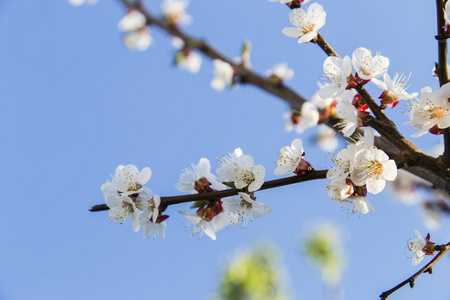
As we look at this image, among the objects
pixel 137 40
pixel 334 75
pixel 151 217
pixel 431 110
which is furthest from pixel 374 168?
pixel 137 40

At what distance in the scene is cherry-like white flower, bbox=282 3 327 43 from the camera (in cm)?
161

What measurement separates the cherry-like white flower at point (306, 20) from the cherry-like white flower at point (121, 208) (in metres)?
0.92

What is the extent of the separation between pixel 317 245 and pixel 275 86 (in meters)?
9.29

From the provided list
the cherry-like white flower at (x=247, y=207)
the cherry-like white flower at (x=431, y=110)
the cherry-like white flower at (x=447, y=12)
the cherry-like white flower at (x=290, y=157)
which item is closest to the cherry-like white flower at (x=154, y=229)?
the cherry-like white flower at (x=247, y=207)

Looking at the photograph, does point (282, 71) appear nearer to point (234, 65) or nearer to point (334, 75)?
point (234, 65)

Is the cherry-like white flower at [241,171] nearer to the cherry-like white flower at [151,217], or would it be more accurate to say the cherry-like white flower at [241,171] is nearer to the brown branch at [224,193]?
the brown branch at [224,193]

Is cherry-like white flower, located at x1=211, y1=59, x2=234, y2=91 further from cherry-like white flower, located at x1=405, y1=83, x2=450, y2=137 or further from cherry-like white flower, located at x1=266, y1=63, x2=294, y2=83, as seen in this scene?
cherry-like white flower, located at x1=405, y1=83, x2=450, y2=137

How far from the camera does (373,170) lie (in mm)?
1340

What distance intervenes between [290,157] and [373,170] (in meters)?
0.29

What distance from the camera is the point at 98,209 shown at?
5.00 ft

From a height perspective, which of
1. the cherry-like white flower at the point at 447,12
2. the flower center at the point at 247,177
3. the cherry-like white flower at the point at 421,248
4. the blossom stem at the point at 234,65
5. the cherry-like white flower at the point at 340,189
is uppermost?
the blossom stem at the point at 234,65

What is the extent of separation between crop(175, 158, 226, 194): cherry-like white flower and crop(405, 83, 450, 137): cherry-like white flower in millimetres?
775

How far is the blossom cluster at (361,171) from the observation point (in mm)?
1318

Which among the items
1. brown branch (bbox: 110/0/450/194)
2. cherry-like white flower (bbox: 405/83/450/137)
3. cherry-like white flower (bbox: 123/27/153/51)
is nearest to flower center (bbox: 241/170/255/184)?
brown branch (bbox: 110/0/450/194)
